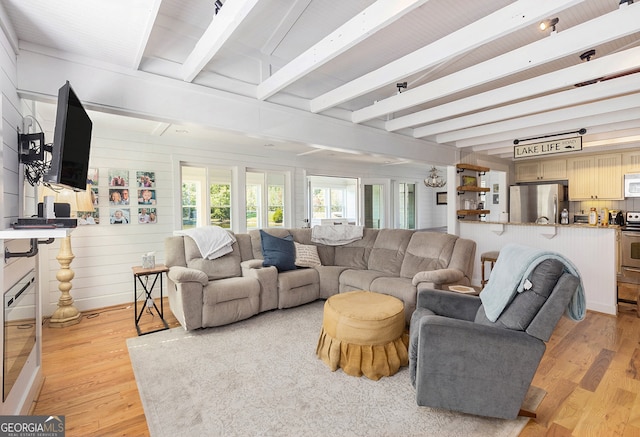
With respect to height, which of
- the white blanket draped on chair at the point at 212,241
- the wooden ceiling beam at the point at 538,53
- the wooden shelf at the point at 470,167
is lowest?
the white blanket draped on chair at the point at 212,241

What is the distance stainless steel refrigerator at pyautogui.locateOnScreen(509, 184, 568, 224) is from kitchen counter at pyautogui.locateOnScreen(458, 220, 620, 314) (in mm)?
1957

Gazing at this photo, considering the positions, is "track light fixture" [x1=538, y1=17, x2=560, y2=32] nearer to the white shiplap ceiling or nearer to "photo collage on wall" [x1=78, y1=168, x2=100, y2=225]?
the white shiplap ceiling

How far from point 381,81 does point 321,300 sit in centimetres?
283

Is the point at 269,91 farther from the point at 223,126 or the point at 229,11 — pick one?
the point at 229,11

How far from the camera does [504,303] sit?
1.87m

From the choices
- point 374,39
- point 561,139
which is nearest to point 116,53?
point 374,39

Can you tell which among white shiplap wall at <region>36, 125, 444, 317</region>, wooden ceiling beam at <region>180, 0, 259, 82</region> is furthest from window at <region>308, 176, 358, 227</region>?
wooden ceiling beam at <region>180, 0, 259, 82</region>

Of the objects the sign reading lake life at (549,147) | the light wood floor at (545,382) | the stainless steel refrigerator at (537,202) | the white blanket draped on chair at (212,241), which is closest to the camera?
the light wood floor at (545,382)

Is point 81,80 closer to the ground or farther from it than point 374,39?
closer to the ground

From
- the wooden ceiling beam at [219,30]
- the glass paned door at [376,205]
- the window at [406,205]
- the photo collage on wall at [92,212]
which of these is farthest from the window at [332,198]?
the wooden ceiling beam at [219,30]

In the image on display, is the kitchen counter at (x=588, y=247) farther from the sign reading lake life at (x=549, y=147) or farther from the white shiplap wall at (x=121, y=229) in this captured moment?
the white shiplap wall at (x=121, y=229)

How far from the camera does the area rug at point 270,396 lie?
181 centimetres

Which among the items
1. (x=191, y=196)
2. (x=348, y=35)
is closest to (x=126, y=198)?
(x=191, y=196)

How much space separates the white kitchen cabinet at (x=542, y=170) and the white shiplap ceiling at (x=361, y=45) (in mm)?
2843
